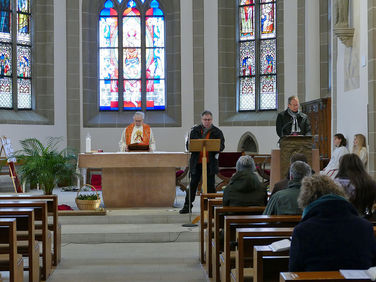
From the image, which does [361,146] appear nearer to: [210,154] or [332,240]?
[210,154]

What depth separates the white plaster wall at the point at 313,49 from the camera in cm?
1470

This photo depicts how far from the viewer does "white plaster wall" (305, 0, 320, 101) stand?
14703 mm

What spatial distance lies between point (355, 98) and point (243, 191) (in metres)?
5.53

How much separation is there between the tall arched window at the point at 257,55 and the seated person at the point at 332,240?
42.3 feet

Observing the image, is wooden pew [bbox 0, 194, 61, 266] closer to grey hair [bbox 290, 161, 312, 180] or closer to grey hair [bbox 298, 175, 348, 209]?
grey hair [bbox 290, 161, 312, 180]

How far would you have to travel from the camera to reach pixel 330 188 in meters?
3.40

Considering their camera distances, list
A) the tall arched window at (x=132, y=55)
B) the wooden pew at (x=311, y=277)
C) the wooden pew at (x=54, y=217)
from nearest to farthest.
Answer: the wooden pew at (x=311, y=277) < the wooden pew at (x=54, y=217) < the tall arched window at (x=132, y=55)

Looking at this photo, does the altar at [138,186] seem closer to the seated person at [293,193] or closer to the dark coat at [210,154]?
the dark coat at [210,154]

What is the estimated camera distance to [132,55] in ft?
55.9

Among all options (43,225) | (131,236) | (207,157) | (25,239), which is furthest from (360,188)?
(207,157)

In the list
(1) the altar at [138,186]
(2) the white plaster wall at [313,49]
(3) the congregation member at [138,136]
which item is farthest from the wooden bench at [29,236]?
(2) the white plaster wall at [313,49]

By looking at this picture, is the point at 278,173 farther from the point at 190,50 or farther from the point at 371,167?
the point at 190,50

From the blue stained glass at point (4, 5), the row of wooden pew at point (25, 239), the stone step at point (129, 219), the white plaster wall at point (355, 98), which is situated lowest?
the stone step at point (129, 219)

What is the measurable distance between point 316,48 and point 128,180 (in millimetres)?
6450
